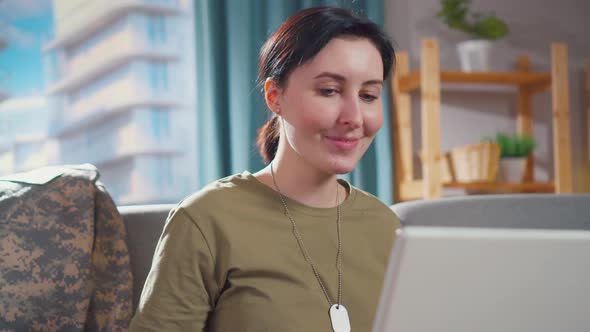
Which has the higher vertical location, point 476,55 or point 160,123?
point 476,55

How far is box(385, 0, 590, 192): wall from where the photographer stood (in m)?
3.03

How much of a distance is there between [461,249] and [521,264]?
0.04 m

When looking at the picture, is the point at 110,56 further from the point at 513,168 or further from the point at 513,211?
the point at 513,211

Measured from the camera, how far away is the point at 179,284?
87cm

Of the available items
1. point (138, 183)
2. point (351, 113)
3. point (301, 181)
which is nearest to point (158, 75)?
point (138, 183)

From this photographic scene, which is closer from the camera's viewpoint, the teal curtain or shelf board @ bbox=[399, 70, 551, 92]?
the teal curtain

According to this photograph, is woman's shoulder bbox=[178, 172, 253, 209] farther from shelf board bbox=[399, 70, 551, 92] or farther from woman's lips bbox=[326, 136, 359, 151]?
shelf board bbox=[399, 70, 551, 92]

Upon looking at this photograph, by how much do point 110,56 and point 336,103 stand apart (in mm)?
2124

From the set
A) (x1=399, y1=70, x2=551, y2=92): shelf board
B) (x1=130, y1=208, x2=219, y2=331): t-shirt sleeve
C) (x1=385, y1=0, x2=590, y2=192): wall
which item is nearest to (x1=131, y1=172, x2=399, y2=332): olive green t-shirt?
(x1=130, y1=208, x2=219, y2=331): t-shirt sleeve

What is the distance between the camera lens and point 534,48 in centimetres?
316

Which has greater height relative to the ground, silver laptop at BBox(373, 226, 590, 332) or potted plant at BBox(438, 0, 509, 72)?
potted plant at BBox(438, 0, 509, 72)

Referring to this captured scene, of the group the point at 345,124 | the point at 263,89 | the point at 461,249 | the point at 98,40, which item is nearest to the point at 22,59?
the point at 98,40

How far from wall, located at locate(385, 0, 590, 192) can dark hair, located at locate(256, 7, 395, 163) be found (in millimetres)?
2078

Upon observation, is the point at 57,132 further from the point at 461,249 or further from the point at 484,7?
the point at 461,249
